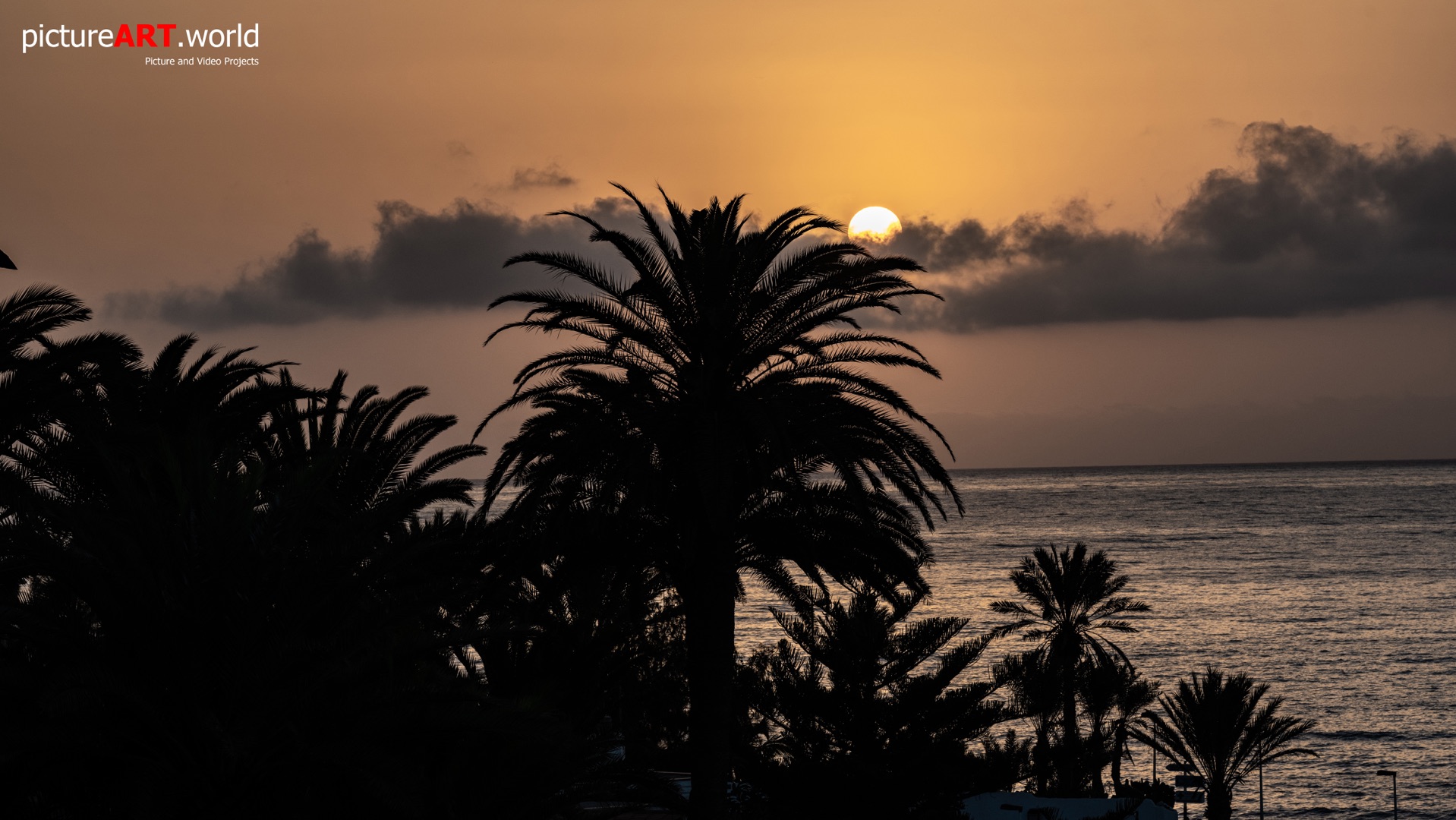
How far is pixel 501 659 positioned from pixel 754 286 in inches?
284

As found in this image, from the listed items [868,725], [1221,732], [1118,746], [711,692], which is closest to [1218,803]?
[1221,732]

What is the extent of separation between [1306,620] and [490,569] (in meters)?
81.6

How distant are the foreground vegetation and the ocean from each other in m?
24.5

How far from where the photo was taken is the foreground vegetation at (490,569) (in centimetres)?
1039

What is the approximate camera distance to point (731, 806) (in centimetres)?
2622

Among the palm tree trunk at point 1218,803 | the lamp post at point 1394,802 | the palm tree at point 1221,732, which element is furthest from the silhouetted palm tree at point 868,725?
the lamp post at point 1394,802

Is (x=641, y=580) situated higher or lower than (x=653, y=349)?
lower

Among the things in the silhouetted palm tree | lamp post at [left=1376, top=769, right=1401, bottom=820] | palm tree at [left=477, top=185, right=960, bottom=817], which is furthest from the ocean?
palm tree at [left=477, top=185, right=960, bottom=817]

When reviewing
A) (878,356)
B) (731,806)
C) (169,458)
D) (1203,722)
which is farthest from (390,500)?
(1203,722)

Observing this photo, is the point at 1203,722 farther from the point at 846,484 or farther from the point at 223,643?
the point at 223,643

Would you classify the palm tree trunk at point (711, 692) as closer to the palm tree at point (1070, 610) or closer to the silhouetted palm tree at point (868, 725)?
the silhouetted palm tree at point (868, 725)

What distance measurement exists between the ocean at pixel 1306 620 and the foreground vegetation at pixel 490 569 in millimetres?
24543

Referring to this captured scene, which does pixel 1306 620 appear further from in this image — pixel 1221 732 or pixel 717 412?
pixel 717 412

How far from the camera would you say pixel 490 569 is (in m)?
18.9
